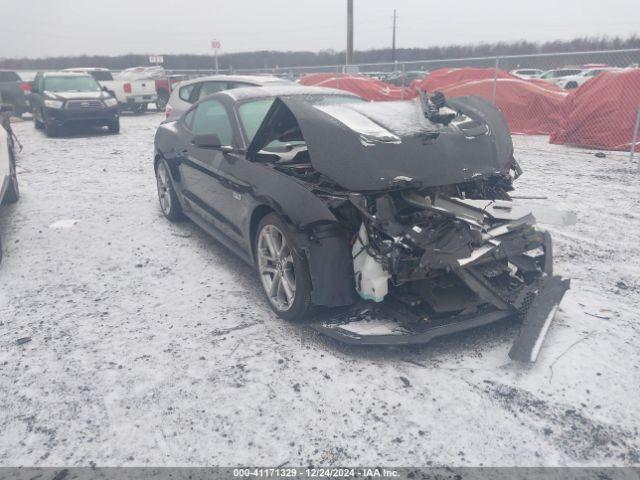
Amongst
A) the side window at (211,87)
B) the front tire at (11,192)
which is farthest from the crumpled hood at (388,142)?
the side window at (211,87)

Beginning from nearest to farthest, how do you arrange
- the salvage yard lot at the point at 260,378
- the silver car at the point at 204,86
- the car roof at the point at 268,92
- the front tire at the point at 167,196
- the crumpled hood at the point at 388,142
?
the salvage yard lot at the point at 260,378 → the crumpled hood at the point at 388,142 → the car roof at the point at 268,92 → the front tire at the point at 167,196 → the silver car at the point at 204,86

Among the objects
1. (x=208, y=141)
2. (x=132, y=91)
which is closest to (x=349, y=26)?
(x=132, y=91)

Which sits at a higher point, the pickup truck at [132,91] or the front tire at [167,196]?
the pickup truck at [132,91]

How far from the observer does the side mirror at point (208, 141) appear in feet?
13.8

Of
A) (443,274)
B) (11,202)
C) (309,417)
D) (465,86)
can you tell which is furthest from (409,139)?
(465,86)

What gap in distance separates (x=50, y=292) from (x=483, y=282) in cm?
359

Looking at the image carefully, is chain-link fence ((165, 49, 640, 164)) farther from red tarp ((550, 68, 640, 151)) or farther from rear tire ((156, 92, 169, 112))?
rear tire ((156, 92, 169, 112))

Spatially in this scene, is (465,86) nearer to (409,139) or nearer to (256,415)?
(409,139)

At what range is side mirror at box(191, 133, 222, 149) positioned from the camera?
421cm

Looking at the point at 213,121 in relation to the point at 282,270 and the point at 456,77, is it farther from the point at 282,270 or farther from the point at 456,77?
the point at 456,77

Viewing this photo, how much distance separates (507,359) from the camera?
321 cm

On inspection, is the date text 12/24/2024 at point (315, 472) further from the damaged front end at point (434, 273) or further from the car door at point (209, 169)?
the car door at point (209, 169)

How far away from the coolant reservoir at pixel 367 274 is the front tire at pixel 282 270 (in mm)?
367

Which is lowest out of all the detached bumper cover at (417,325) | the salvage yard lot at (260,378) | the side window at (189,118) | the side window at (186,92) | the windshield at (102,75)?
the salvage yard lot at (260,378)
